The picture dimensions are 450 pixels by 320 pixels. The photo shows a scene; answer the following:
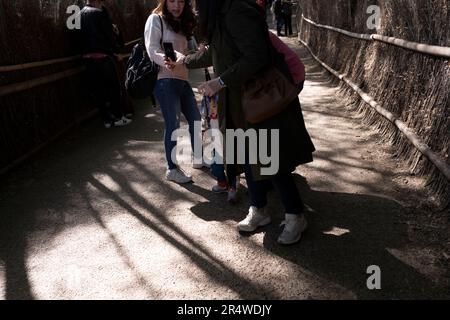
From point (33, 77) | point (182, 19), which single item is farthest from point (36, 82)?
point (182, 19)

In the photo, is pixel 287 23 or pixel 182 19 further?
pixel 287 23

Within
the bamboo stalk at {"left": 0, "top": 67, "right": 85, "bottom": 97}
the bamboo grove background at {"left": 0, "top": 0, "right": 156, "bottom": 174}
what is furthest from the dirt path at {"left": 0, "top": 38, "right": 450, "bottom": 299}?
the bamboo stalk at {"left": 0, "top": 67, "right": 85, "bottom": 97}

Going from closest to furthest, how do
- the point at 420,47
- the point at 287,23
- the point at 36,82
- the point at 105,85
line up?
the point at 420,47 → the point at 36,82 → the point at 105,85 → the point at 287,23

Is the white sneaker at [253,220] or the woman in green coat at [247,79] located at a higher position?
the woman in green coat at [247,79]

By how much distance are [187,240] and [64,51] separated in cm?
427

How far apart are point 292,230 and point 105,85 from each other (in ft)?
13.6

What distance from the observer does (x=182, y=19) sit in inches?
135

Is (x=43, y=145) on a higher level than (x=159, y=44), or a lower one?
lower

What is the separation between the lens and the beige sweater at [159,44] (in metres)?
3.34

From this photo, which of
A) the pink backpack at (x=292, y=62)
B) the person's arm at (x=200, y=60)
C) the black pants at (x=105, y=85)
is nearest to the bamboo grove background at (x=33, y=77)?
the black pants at (x=105, y=85)

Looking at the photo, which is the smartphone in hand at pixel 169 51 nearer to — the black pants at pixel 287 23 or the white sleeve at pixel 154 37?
the white sleeve at pixel 154 37

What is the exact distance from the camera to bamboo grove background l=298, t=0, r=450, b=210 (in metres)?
3.14

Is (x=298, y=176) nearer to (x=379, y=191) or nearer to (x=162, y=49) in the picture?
(x=379, y=191)

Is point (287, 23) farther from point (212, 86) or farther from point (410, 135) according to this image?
point (212, 86)
